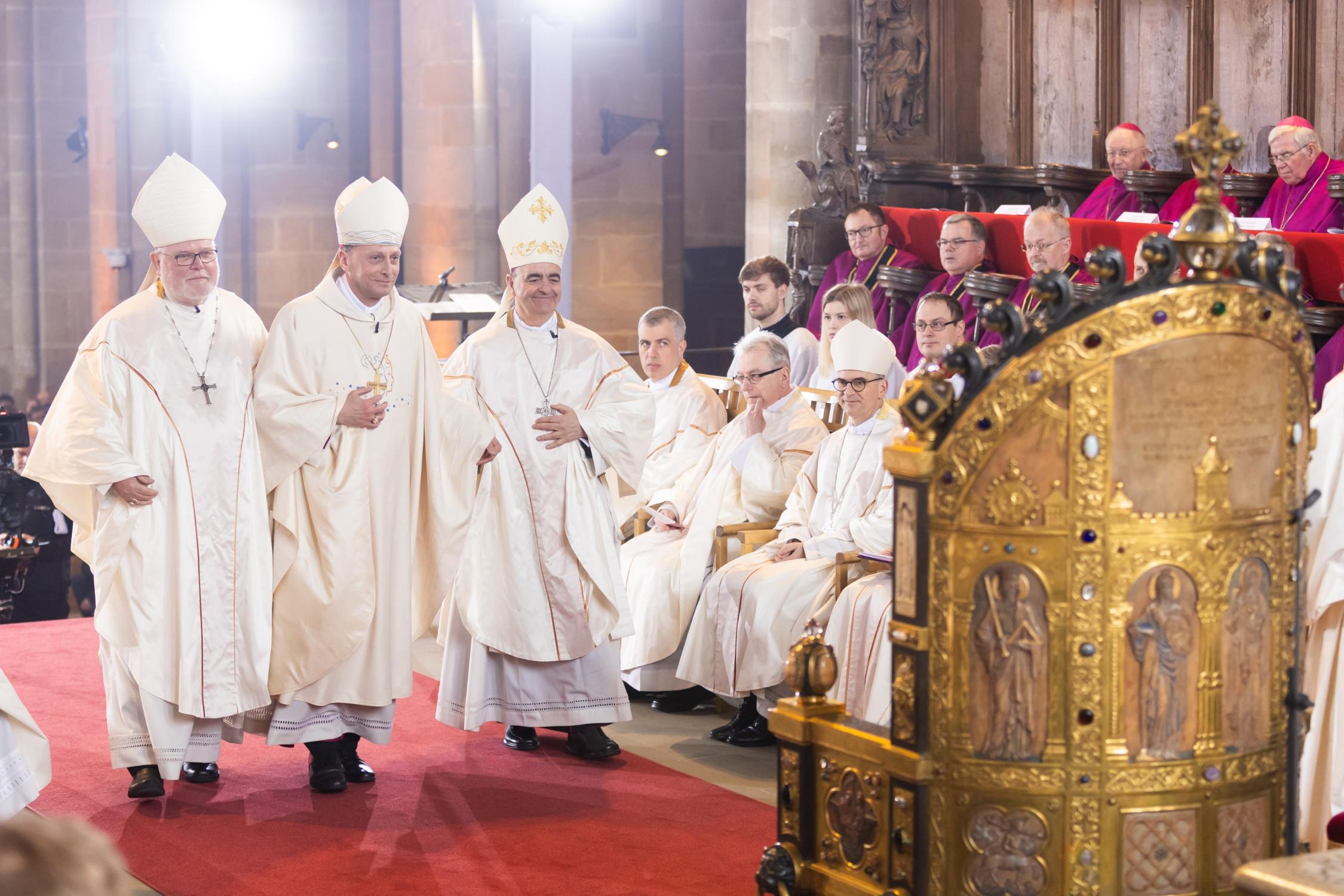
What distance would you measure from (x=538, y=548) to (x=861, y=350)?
1.27 m

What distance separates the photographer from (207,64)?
49.5 feet

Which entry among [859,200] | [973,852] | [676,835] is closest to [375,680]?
[676,835]

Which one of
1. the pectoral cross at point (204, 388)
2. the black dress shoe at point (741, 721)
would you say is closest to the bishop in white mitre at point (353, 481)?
the pectoral cross at point (204, 388)

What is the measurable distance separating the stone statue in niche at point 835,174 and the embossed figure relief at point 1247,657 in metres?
7.64

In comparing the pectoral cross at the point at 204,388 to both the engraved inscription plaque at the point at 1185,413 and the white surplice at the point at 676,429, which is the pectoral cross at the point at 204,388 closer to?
the white surplice at the point at 676,429

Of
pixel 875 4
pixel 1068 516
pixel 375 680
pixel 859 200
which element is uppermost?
pixel 875 4

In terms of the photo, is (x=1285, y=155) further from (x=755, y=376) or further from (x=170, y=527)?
(x=170, y=527)

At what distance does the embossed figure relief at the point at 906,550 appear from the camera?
2863 mm

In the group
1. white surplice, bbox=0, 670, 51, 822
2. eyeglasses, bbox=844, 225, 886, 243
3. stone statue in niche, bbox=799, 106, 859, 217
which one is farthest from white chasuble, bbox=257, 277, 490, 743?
stone statue in niche, bbox=799, 106, 859, 217

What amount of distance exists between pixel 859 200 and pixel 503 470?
526cm

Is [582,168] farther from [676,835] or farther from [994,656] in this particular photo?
[994,656]

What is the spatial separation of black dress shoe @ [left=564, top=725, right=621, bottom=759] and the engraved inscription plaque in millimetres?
3254

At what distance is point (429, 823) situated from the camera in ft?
16.6

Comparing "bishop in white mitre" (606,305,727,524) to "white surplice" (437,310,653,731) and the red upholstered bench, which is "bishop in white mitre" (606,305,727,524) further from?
the red upholstered bench
